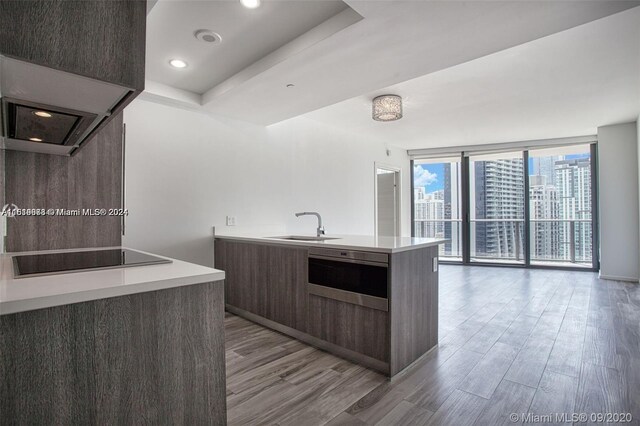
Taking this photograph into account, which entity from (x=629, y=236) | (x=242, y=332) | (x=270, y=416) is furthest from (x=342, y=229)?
(x=629, y=236)

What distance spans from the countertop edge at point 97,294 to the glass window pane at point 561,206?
6.99 metres

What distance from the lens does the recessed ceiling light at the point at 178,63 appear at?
273 cm

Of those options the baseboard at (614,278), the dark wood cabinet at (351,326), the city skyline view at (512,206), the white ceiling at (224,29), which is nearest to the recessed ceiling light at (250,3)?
the white ceiling at (224,29)

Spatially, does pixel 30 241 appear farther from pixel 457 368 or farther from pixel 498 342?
pixel 498 342

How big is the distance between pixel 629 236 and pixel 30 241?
7.38 metres

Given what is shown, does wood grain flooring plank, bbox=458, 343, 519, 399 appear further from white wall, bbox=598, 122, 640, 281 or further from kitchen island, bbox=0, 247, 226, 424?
white wall, bbox=598, 122, 640, 281

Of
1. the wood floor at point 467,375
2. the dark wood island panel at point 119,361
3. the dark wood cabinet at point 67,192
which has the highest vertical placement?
the dark wood cabinet at point 67,192

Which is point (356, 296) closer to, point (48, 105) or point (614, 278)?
point (48, 105)

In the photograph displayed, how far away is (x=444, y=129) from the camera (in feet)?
17.8

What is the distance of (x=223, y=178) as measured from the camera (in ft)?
12.5

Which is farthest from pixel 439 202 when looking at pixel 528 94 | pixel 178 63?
pixel 178 63

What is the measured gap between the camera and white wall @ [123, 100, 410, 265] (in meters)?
3.20

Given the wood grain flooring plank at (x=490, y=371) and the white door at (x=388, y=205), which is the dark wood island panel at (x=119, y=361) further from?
the white door at (x=388, y=205)

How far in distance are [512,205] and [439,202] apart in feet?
4.63
